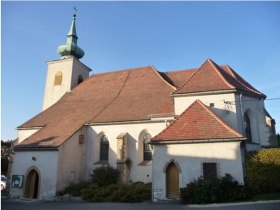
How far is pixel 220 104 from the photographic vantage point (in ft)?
60.5

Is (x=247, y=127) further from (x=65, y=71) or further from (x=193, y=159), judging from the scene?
(x=65, y=71)

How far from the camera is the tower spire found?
32188 mm

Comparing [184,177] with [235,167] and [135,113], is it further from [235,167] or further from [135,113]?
[135,113]

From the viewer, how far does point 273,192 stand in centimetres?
1471

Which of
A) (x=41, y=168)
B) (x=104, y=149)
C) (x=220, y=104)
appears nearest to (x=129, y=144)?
(x=104, y=149)

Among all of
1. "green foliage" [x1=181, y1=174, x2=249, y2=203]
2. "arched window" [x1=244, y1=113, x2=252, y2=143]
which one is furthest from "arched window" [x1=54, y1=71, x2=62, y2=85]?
"green foliage" [x1=181, y1=174, x2=249, y2=203]

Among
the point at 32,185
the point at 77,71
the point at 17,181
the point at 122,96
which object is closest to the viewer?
the point at 17,181

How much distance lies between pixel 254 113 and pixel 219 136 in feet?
18.0

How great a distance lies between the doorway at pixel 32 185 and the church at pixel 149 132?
0.07 meters

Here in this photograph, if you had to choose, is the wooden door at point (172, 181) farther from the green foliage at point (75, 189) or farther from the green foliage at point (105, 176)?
the green foliage at point (75, 189)

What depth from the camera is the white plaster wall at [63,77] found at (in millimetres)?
30078

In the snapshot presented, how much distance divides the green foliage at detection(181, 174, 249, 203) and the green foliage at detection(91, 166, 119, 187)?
6.89 metres

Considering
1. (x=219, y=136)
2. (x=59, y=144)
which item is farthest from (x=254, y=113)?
(x=59, y=144)

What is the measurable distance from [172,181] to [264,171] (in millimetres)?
4850
